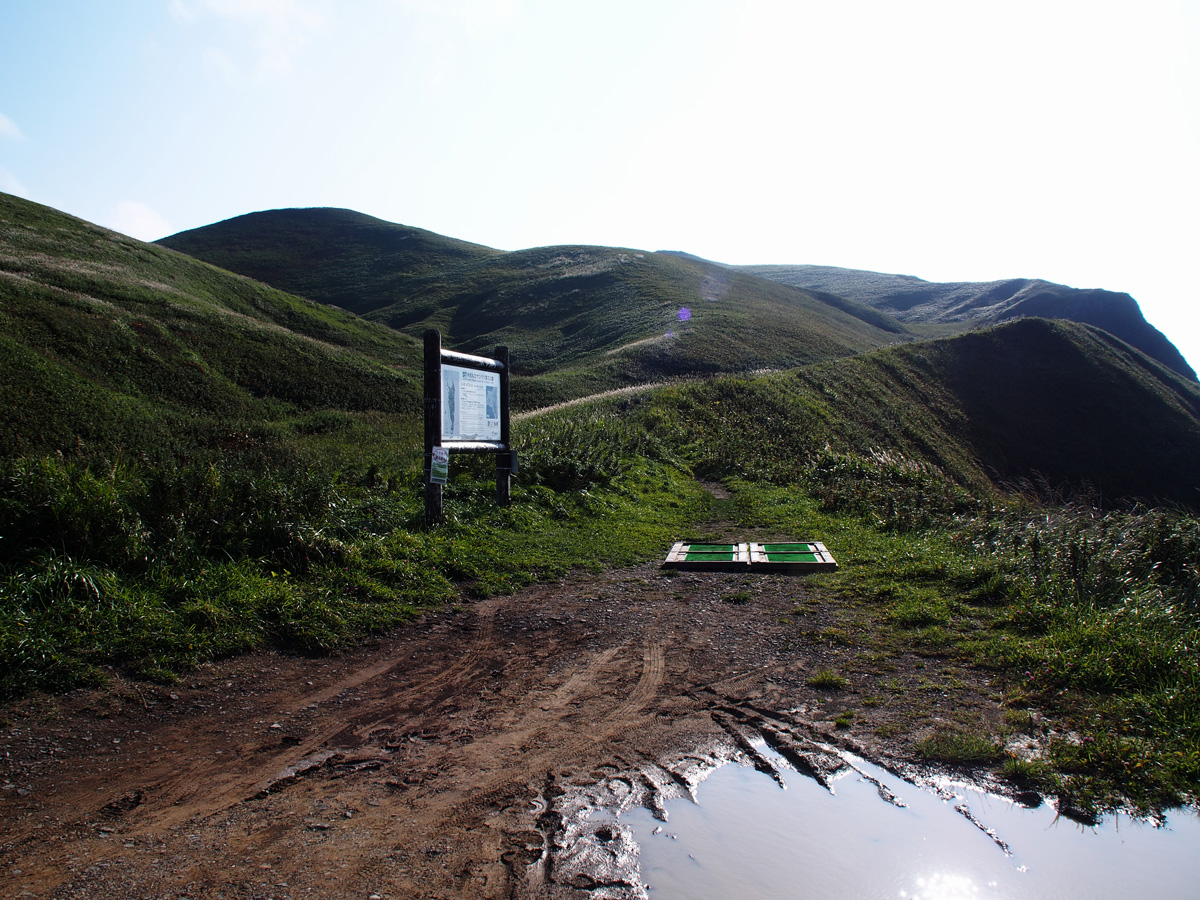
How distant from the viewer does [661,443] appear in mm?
18609

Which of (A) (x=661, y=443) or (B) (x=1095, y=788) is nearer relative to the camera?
(B) (x=1095, y=788)

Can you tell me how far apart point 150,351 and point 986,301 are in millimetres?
118807

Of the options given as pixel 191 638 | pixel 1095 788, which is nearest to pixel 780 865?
pixel 1095 788

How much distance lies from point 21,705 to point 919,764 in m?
4.94

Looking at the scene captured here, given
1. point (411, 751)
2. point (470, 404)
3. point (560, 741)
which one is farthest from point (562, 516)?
point (411, 751)

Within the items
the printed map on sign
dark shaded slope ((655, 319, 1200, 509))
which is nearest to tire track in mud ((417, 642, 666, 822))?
the printed map on sign

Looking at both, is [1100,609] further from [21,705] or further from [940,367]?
[940,367]

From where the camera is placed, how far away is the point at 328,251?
312 feet

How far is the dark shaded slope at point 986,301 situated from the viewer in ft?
294

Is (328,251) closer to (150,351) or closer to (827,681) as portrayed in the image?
(150,351)

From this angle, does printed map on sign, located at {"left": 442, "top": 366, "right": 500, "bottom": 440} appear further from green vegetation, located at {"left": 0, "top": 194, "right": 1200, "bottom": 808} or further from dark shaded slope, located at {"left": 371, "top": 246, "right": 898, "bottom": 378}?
dark shaded slope, located at {"left": 371, "top": 246, "right": 898, "bottom": 378}

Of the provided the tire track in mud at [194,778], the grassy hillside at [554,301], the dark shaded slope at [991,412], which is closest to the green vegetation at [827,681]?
the tire track in mud at [194,778]

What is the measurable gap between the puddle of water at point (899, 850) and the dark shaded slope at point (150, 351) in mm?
17350

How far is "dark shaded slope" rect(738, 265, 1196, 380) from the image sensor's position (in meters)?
89.8
